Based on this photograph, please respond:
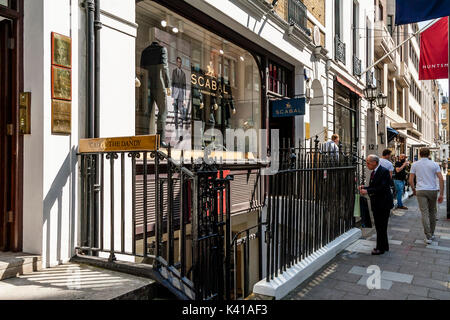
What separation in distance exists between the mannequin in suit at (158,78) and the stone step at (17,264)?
2918 mm

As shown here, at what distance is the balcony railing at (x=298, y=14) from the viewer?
1012 cm

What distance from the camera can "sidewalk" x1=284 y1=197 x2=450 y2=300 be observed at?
4.25 m

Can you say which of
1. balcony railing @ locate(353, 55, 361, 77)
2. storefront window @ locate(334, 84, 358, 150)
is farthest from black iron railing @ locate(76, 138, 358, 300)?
balcony railing @ locate(353, 55, 361, 77)

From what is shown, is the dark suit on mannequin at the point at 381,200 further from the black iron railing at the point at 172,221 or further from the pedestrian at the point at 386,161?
the pedestrian at the point at 386,161

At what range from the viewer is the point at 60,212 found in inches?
153

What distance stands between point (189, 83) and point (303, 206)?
12.0 feet

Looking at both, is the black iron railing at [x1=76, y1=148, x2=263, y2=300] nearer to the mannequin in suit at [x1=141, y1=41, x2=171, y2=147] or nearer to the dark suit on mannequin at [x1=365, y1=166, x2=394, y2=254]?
the mannequin in suit at [x1=141, y1=41, x2=171, y2=147]

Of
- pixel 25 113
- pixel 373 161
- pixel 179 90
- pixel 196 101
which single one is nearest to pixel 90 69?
pixel 25 113

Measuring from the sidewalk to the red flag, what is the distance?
7.83 m

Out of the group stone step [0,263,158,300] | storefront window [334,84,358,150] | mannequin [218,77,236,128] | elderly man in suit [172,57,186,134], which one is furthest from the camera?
storefront window [334,84,358,150]

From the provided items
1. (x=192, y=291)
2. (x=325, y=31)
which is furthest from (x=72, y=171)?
(x=325, y=31)

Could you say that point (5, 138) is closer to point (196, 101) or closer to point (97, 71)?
point (97, 71)

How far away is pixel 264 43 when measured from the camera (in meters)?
8.95
